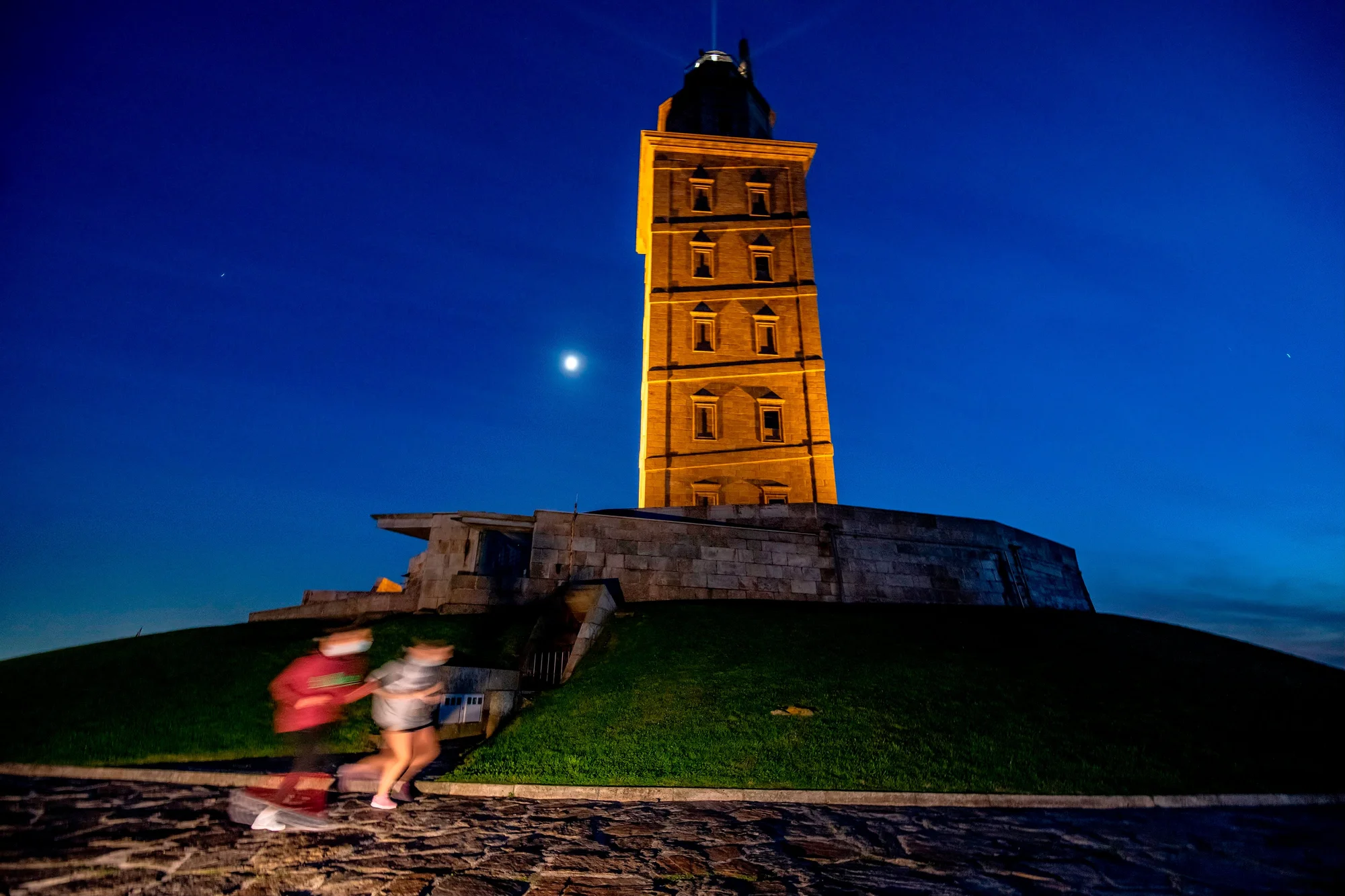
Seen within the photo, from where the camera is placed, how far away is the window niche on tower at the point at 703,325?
112ft

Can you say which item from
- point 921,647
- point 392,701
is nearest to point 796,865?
point 392,701

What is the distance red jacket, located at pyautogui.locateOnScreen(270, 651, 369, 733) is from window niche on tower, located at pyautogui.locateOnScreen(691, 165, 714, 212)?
36105 millimetres

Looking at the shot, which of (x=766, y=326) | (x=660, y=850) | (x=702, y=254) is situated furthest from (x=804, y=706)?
(x=702, y=254)

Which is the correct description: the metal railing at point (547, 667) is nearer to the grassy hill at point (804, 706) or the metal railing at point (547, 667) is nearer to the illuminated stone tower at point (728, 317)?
the grassy hill at point (804, 706)

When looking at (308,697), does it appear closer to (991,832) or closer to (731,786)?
(731,786)

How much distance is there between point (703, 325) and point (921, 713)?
2752 centimetres

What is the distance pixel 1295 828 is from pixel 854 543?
15.3 m

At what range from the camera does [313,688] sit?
632cm

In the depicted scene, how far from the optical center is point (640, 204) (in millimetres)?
42062

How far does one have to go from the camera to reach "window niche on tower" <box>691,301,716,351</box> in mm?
34156

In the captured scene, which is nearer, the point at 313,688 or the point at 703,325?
the point at 313,688

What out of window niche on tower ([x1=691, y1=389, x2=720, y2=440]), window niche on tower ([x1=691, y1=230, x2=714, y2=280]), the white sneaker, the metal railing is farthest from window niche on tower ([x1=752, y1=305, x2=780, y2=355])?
the white sneaker

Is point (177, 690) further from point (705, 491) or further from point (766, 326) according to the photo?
point (766, 326)

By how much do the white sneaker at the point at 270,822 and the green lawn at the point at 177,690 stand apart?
17.7 ft
